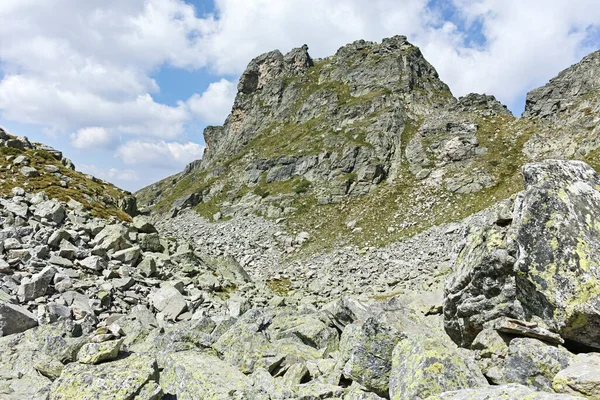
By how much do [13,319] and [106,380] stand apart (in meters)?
6.17

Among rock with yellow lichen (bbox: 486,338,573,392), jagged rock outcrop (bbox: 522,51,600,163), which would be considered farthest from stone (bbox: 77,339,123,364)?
jagged rock outcrop (bbox: 522,51,600,163)

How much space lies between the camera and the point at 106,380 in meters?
6.70

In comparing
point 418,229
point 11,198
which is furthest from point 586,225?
point 418,229

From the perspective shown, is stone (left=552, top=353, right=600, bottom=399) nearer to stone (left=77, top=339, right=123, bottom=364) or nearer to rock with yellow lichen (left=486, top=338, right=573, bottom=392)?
rock with yellow lichen (left=486, top=338, right=573, bottom=392)

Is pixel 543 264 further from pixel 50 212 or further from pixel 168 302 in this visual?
pixel 50 212

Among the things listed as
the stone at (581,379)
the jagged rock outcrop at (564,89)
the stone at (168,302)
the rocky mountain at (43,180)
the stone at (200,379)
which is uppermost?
the jagged rock outcrop at (564,89)

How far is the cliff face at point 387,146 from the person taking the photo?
175 feet

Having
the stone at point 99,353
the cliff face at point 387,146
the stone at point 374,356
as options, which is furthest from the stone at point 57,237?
the cliff face at point 387,146

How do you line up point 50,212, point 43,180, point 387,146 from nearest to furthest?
1. point 50,212
2. point 43,180
3. point 387,146

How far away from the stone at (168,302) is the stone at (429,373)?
10850 millimetres

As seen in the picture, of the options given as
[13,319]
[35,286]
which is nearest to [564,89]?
[35,286]

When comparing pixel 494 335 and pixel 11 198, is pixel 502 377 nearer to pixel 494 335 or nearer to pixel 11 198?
pixel 494 335

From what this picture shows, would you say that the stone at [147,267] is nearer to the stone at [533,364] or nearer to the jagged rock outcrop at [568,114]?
the stone at [533,364]

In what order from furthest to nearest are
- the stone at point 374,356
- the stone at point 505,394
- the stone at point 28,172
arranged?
the stone at point 28,172, the stone at point 374,356, the stone at point 505,394
